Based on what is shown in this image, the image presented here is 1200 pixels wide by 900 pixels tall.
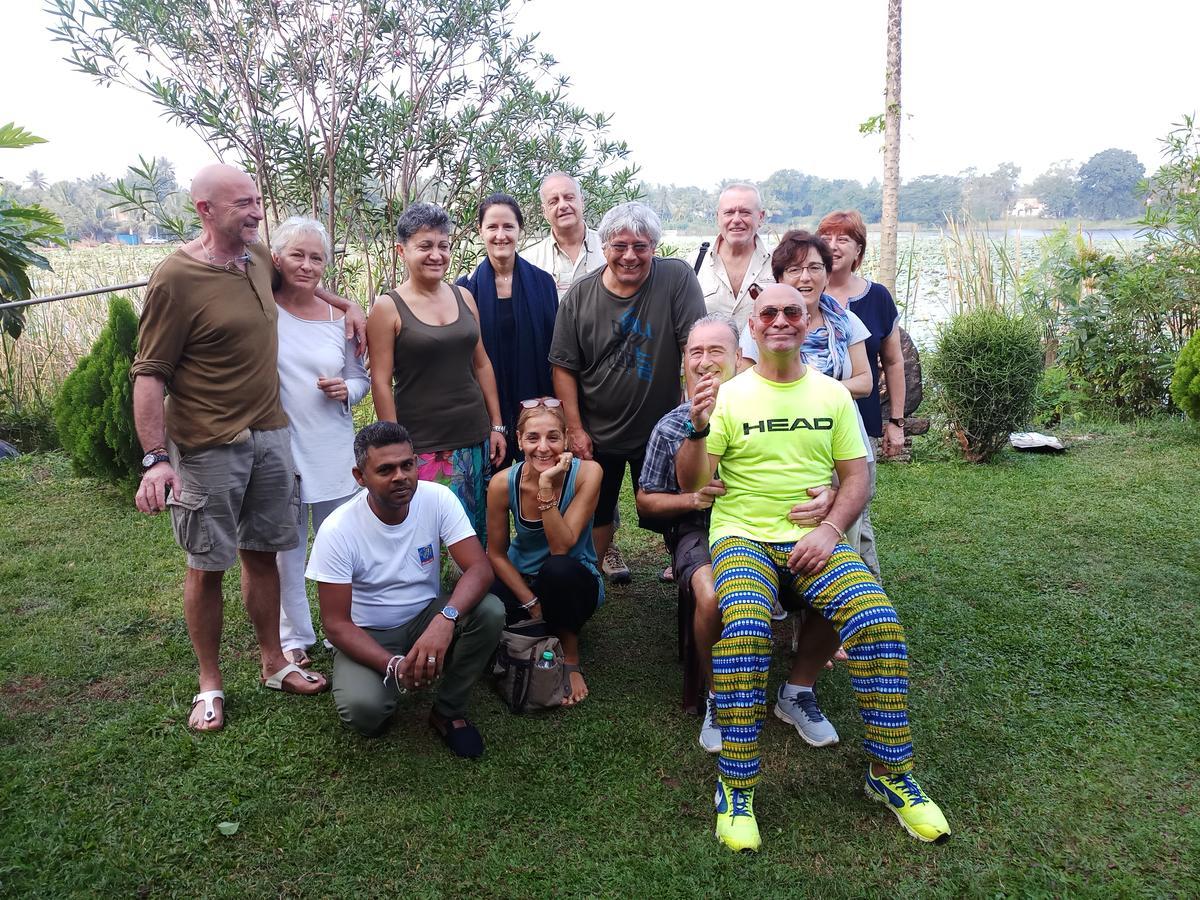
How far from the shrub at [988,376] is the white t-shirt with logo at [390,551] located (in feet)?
16.1

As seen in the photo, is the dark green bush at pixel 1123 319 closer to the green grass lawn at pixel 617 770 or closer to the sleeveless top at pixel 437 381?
the green grass lawn at pixel 617 770

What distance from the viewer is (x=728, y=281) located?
13.2ft

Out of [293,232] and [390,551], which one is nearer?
[390,551]

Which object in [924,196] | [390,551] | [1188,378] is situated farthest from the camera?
[924,196]

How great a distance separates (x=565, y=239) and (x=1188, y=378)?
18.5 feet

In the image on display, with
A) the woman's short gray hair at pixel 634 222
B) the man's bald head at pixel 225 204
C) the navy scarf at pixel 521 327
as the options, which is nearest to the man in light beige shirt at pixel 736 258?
the woman's short gray hair at pixel 634 222

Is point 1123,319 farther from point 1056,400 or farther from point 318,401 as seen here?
point 318,401

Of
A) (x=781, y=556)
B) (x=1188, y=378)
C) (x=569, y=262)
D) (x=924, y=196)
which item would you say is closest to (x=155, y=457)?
(x=781, y=556)

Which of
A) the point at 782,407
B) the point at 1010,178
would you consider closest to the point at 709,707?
the point at 782,407

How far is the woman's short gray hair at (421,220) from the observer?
3.45 m

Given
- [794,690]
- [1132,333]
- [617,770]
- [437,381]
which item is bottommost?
[617,770]

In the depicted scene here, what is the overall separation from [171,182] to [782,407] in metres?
5.42

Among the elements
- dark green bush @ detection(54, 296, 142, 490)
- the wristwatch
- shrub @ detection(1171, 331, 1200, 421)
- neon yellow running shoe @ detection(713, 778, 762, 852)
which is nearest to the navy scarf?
the wristwatch

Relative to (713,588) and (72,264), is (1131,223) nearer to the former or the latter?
(713,588)
